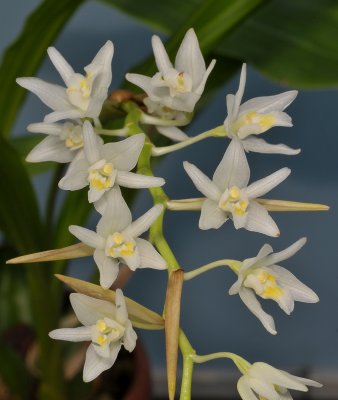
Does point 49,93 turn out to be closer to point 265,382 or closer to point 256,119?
point 256,119

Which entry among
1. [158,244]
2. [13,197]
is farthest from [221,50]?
[158,244]

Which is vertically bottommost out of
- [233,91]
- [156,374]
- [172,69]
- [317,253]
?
[156,374]

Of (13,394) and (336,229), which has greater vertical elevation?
(13,394)

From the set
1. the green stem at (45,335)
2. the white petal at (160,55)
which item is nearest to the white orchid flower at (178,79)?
the white petal at (160,55)

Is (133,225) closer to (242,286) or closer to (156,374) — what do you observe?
(242,286)

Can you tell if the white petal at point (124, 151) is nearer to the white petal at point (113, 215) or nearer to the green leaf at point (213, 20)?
the white petal at point (113, 215)

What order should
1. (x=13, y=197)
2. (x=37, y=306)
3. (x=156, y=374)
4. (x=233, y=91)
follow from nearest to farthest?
(x=13, y=197)
(x=37, y=306)
(x=233, y=91)
(x=156, y=374)

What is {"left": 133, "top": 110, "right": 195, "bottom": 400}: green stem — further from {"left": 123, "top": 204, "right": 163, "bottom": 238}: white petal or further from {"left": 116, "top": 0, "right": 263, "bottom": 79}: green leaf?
{"left": 116, "top": 0, "right": 263, "bottom": 79}: green leaf
